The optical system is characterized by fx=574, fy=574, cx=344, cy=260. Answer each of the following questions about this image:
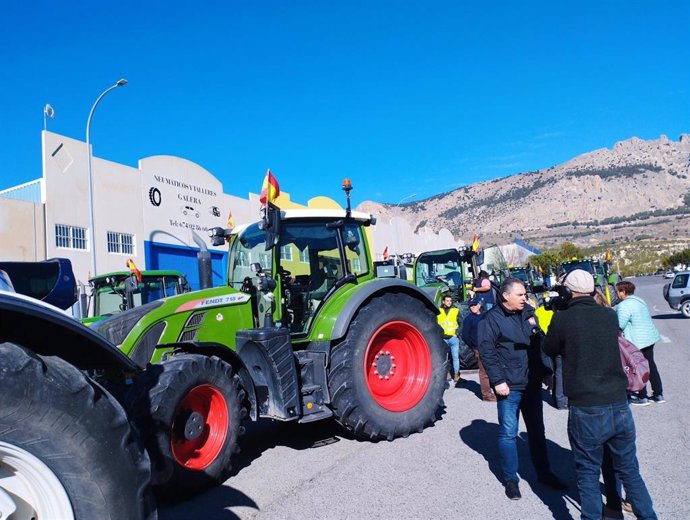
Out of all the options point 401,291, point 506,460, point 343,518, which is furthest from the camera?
point 401,291

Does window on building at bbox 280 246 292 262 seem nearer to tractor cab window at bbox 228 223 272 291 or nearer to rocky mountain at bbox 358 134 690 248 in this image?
tractor cab window at bbox 228 223 272 291

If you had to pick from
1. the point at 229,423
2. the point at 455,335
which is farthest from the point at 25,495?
the point at 455,335

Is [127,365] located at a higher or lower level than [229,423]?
higher

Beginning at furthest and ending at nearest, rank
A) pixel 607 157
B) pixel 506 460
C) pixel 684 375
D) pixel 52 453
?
pixel 607 157 → pixel 684 375 → pixel 506 460 → pixel 52 453

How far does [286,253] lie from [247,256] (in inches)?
16.9

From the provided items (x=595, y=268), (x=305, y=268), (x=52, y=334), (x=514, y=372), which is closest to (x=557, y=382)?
(x=514, y=372)

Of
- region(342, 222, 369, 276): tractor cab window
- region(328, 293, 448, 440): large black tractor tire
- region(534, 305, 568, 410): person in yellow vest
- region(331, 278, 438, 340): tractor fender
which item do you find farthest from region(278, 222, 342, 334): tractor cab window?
region(534, 305, 568, 410): person in yellow vest

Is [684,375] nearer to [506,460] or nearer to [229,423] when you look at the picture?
[506,460]

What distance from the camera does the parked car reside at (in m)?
19.3

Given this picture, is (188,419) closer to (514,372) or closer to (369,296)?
(369,296)

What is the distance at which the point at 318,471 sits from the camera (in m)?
5.21

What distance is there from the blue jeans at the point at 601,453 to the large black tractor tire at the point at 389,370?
2690mm

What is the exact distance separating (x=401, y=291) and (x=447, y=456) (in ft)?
6.56

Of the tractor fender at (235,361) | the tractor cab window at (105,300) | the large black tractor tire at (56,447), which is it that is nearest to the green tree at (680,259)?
the tractor cab window at (105,300)
